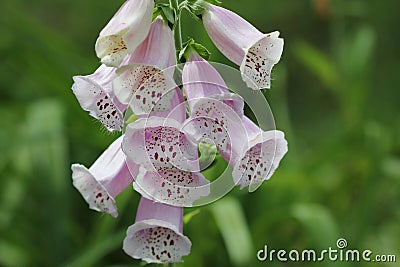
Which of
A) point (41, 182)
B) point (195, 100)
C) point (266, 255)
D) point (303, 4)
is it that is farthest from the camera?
point (303, 4)

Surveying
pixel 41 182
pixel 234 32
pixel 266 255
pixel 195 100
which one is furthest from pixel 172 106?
pixel 41 182

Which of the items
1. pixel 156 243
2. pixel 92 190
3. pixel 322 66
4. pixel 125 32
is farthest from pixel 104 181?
pixel 322 66

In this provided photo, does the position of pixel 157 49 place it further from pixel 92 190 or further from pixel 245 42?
pixel 92 190

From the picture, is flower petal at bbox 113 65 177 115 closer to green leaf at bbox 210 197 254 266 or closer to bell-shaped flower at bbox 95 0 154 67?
bell-shaped flower at bbox 95 0 154 67

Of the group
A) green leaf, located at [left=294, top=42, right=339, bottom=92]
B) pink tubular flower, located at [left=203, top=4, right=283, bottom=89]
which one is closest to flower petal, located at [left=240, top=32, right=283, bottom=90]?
pink tubular flower, located at [left=203, top=4, right=283, bottom=89]

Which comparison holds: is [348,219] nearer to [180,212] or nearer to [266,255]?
[266,255]

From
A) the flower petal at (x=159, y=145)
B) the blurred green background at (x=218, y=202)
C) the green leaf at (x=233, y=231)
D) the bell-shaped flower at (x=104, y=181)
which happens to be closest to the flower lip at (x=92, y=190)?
the bell-shaped flower at (x=104, y=181)
